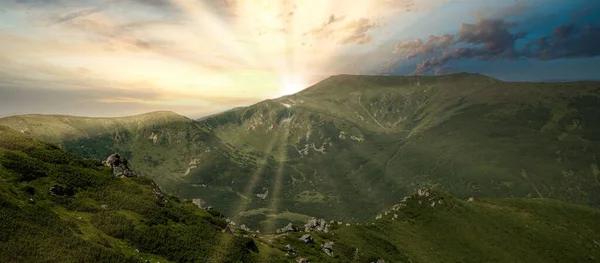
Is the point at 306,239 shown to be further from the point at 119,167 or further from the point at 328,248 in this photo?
the point at 119,167

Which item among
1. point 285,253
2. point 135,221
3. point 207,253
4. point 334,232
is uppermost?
point 135,221

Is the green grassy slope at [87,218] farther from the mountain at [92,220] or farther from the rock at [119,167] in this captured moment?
the rock at [119,167]

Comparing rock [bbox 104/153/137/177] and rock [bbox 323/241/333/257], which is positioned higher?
rock [bbox 104/153/137/177]

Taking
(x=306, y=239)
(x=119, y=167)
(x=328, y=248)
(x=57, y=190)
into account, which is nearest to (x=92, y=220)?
(x=57, y=190)

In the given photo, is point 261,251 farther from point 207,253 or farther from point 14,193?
point 14,193

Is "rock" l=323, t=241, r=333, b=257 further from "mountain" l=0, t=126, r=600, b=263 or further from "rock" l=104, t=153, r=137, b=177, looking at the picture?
"rock" l=104, t=153, r=137, b=177

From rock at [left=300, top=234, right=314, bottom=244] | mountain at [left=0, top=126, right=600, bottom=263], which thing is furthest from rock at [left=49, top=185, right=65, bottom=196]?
rock at [left=300, top=234, right=314, bottom=244]

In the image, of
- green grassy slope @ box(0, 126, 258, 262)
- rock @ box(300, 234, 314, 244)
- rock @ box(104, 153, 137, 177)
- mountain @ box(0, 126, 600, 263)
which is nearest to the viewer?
green grassy slope @ box(0, 126, 258, 262)

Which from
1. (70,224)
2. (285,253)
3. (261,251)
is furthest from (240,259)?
(70,224)

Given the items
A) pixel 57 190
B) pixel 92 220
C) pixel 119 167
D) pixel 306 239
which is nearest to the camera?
pixel 92 220
